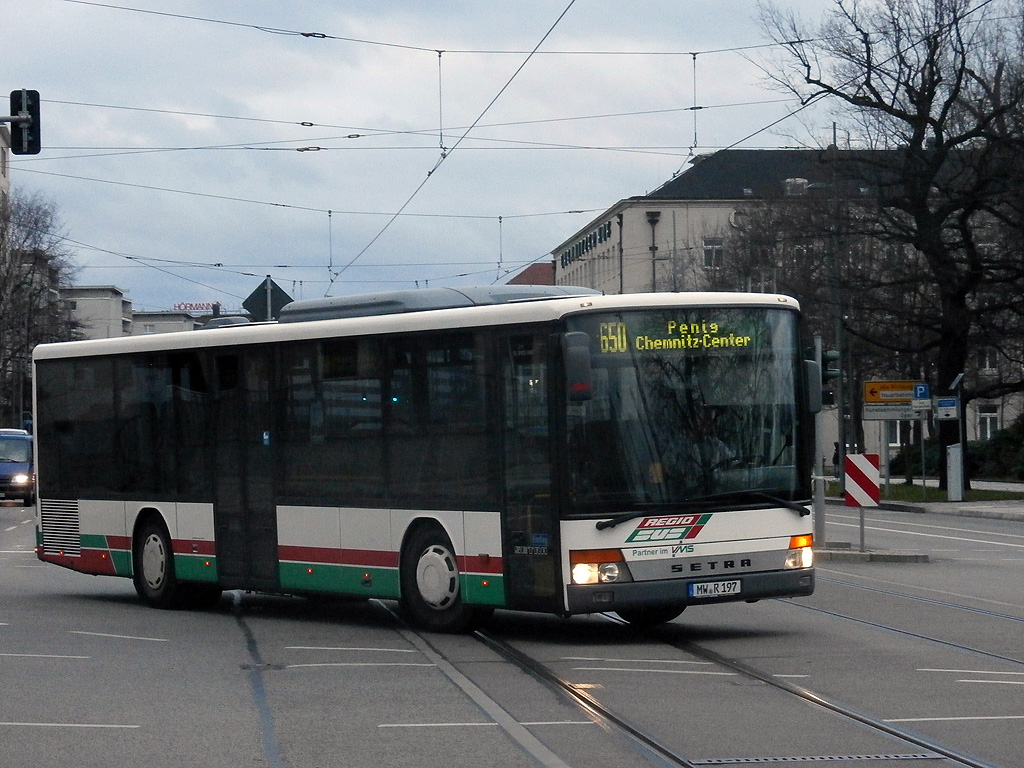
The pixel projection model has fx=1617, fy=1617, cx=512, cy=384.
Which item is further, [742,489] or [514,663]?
[742,489]

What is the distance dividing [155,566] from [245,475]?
6.46 ft

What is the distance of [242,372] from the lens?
1565 centimetres

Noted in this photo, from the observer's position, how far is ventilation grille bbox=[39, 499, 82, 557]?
1788 centimetres

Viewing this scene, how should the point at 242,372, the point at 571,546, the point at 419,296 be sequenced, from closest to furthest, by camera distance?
the point at 571,546 → the point at 419,296 → the point at 242,372

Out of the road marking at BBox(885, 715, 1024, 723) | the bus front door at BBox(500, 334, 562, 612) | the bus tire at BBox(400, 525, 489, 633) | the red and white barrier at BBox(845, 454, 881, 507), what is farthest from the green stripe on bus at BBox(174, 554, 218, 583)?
the red and white barrier at BBox(845, 454, 881, 507)

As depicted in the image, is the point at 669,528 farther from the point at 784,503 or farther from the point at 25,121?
the point at 25,121

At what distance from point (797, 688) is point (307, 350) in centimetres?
652

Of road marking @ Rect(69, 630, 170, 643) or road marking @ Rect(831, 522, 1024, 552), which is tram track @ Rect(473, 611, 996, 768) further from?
road marking @ Rect(831, 522, 1024, 552)

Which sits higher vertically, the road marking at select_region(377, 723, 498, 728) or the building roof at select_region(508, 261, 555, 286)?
the building roof at select_region(508, 261, 555, 286)

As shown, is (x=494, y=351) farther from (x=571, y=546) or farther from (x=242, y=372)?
(x=242, y=372)

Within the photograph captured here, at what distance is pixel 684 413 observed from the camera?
12438 millimetres

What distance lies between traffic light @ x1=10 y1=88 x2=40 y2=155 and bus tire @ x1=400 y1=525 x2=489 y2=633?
10582mm

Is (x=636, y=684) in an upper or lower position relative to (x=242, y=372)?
lower

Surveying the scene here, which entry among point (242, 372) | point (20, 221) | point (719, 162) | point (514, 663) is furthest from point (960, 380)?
point (719, 162)
